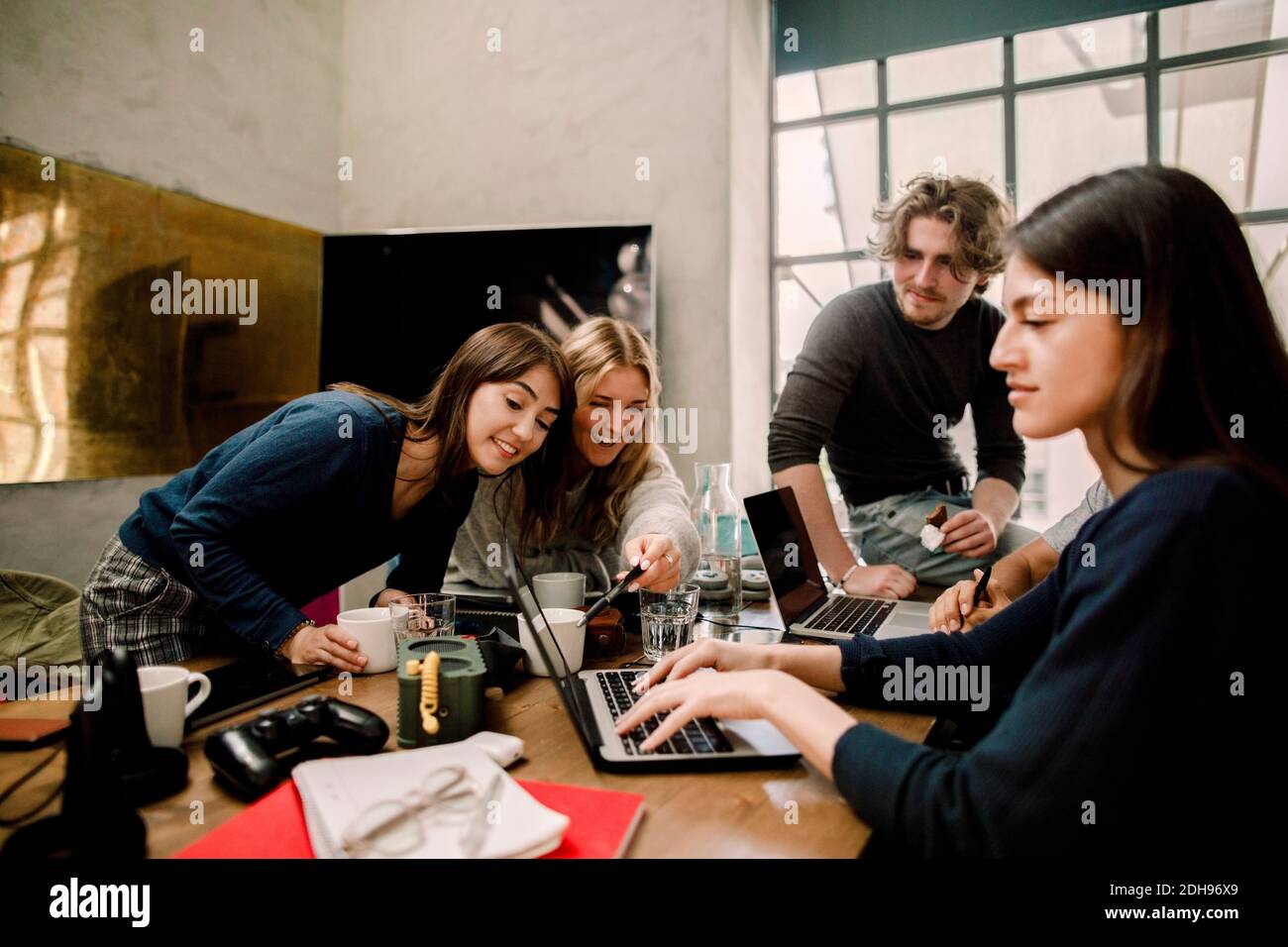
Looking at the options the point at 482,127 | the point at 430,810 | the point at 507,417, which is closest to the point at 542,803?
the point at 430,810

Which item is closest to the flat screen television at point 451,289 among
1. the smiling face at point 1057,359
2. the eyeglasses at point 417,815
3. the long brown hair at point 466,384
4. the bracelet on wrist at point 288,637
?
the long brown hair at point 466,384

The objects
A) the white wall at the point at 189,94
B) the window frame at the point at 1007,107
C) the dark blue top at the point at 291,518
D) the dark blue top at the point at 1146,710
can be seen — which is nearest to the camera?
the dark blue top at the point at 1146,710

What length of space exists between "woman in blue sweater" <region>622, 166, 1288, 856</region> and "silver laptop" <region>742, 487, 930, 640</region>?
55 centimetres

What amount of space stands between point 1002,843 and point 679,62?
11.6 ft

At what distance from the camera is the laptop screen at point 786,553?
1514 millimetres

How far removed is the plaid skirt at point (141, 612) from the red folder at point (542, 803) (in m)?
0.95

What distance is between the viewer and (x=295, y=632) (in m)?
1.32

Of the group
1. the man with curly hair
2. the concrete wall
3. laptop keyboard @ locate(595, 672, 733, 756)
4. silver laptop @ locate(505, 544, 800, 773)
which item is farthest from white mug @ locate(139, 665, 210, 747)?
the concrete wall

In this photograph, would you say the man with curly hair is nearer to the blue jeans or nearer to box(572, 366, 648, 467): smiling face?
the blue jeans

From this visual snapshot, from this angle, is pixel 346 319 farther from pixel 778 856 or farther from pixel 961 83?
pixel 778 856

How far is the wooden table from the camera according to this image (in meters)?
0.72

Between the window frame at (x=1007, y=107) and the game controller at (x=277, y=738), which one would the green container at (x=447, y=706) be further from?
the window frame at (x=1007, y=107)

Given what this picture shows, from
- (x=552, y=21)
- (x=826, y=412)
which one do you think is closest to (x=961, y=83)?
(x=552, y=21)

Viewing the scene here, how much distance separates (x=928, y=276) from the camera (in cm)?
214
